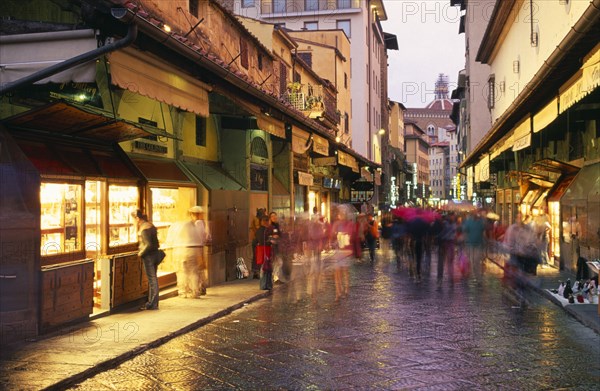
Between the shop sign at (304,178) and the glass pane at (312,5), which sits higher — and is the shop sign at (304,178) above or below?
below

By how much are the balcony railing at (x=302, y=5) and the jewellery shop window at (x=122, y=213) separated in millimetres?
48014

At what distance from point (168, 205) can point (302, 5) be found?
Result: 155 ft

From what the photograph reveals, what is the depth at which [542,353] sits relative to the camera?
9008 mm

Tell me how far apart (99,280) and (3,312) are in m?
2.98

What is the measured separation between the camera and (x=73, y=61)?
9.15 m

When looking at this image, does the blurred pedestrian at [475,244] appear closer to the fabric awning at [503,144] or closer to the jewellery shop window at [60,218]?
the fabric awning at [503,144]

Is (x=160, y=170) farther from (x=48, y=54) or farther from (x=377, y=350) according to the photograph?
(x=377, y=350)

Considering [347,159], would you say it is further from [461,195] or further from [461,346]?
[461,195]

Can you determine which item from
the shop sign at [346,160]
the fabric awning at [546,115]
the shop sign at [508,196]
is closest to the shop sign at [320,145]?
the shop sign at [346,160]

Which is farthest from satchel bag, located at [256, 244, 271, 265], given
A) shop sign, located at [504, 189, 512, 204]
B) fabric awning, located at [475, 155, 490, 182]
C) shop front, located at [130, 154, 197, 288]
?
shop sign, located at [504, 189, 512, 204]

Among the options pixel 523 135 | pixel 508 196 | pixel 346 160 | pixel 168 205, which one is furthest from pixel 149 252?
pixel 508 196

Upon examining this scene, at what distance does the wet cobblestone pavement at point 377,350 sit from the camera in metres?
7.60

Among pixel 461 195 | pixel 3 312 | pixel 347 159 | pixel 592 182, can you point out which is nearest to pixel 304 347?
pixel 3 312

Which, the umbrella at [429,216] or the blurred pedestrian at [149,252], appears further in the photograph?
the umbrella at [429,216]
